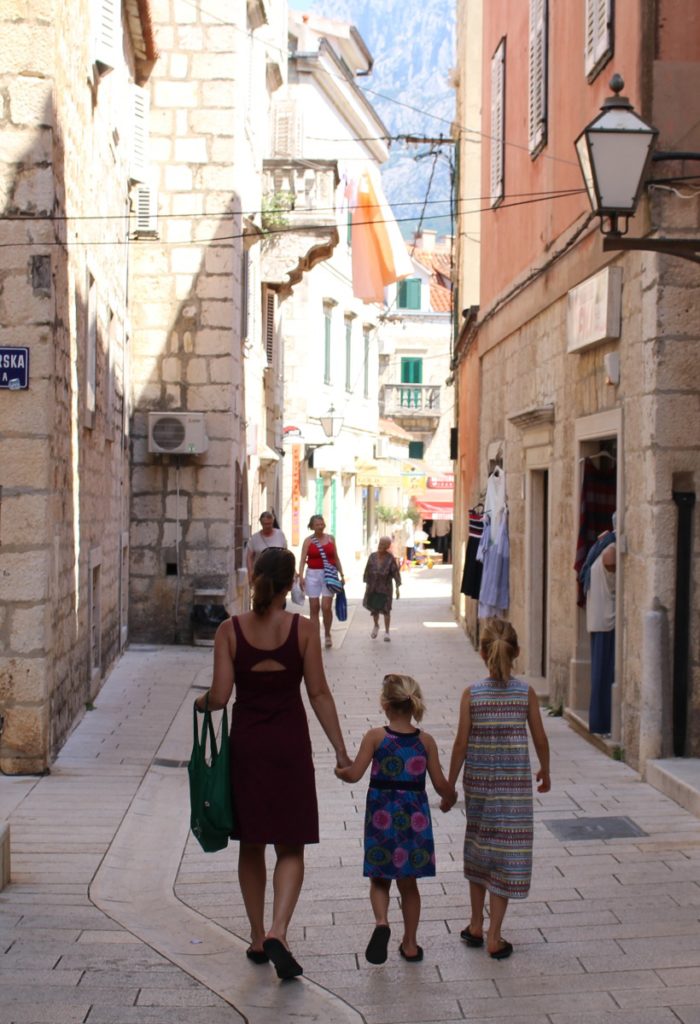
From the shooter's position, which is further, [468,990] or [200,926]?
[200,926]

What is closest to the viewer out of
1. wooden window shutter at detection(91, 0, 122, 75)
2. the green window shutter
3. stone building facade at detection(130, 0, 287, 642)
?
wooden window shutter at detection(91, 0, 122, 75)

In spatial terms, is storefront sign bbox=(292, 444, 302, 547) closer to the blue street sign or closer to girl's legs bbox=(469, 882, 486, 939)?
the blue street sign

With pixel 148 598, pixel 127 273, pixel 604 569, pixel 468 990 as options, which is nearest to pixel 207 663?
pixel 148 598

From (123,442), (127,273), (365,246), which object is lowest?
(123,442)

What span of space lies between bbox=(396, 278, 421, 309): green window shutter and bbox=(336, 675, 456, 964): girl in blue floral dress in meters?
49.2

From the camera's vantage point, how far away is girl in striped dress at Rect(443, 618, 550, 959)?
217 inches

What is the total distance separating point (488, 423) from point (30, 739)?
10399mm

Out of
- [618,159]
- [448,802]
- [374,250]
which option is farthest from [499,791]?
[374,250]

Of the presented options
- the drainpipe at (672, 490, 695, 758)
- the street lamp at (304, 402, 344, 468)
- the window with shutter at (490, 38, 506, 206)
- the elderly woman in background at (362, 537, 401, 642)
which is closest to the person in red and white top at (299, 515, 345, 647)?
the elderly woman in background at (362, 537, 401, 642)

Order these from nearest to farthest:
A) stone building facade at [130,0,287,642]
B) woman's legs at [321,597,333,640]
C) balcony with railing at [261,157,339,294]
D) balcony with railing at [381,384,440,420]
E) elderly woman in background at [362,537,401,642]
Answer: stone building facade at [130,0,287,642] → woman's legs at [321,597,333,640] → elderly woman in background at [362,537,401,642] → balcony with railing at [261,157,339,294] → balcony with railing at [381,384,440,420]

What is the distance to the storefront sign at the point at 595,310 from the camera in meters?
9.80

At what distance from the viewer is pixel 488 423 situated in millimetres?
18156

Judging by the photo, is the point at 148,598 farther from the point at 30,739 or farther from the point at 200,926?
the point at 200,926

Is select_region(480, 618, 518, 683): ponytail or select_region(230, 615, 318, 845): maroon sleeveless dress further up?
select_region(480, 618, 518, 683): ponytail
